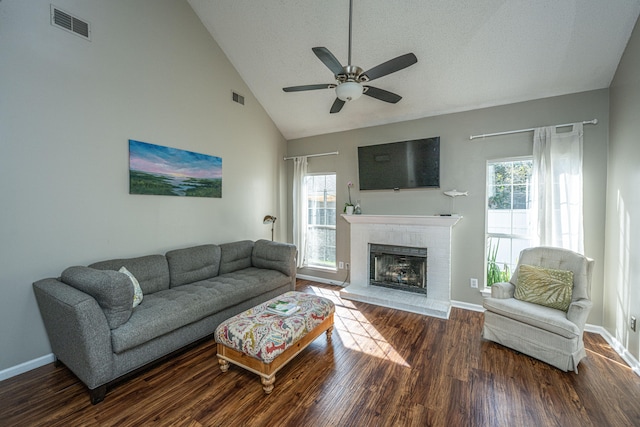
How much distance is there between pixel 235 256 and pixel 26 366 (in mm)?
2118

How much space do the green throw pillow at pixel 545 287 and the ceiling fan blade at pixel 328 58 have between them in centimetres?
280

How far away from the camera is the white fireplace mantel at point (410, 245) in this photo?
3.69 metres

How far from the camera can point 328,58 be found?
2.10m

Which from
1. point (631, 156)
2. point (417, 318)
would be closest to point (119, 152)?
point (417, 318)

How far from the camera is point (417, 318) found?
3436mm

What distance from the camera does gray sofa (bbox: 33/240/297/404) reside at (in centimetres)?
191

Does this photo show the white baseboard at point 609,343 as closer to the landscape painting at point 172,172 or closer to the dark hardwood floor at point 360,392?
the dark hardwood floor at point 360,392

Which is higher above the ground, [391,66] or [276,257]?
[391,66]

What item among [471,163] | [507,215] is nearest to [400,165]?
[471,163]

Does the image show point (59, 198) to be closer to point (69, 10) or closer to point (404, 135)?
point (69, 10)

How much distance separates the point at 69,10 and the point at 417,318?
4928mm

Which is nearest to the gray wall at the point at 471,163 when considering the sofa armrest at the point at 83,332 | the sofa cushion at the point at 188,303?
the sofa cushion at the point at 188,303

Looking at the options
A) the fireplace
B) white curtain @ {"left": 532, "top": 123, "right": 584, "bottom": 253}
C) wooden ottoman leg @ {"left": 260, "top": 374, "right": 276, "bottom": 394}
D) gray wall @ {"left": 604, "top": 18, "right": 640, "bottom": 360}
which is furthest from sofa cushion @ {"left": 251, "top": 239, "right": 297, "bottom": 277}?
gray wall @ {"left": 604, "top": 18, "right": 640, "bottom": 360}

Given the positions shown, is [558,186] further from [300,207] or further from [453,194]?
[300,207]
